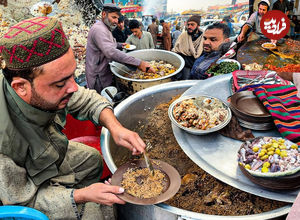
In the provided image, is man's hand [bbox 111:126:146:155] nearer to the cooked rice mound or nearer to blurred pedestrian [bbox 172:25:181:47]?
the cooked rice mound

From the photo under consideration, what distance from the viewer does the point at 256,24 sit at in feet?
19.2

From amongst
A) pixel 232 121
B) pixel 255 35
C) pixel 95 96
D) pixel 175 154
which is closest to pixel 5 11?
pixel 95 96

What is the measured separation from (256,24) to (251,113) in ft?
15.9

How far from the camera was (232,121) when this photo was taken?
2025 millimetres

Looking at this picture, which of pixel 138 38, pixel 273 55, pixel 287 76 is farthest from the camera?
pixel 138 38

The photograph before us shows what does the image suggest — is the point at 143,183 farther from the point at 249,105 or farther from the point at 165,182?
the point at 249,105

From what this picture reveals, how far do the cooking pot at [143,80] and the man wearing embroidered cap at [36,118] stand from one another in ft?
5.93

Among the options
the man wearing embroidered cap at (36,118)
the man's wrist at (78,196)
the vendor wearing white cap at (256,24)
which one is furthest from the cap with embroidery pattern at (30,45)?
the vendor wearing white cap at (256,24)

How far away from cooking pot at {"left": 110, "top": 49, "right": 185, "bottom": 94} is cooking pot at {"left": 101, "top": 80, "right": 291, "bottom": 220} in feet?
1.84

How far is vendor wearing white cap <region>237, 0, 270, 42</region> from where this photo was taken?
547 cm

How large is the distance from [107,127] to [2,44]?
106cm

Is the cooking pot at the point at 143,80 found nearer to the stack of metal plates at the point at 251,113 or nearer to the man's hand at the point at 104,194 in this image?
the stack of metal plates at the point at 251,113

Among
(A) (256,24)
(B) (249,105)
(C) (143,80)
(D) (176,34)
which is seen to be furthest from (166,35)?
(B) (249,105)

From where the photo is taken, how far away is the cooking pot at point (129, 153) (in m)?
1.49
